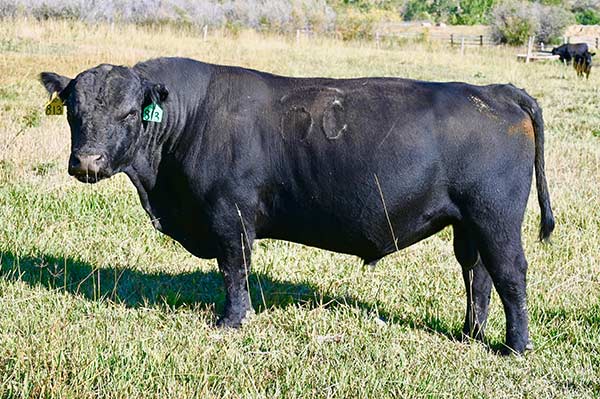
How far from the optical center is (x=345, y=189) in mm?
4594

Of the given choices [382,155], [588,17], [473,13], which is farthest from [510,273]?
[588,17]

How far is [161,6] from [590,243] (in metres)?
36.5

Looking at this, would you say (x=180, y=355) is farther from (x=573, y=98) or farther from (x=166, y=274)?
(x=573, y=98)

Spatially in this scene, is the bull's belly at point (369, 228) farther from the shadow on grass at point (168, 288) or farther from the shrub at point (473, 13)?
the shrub at point (473, 13)

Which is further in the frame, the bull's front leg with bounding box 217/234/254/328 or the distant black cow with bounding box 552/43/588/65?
the distant black cow with bounding box 552/43/588/65

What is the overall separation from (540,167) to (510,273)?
29.3 inches

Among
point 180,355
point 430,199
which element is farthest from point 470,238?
point 180,355

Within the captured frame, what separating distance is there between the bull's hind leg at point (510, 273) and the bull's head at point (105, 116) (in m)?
2.11

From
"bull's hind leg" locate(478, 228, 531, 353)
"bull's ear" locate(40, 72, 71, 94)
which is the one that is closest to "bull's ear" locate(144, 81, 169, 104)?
"bull's ear" locate(40, 72, 71, 94)

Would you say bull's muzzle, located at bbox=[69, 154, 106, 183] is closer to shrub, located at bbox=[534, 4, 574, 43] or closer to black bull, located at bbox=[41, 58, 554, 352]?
black bull, located at bbox=[41, 58, 554, 352]

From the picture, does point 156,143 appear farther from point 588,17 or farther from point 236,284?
point 588,17

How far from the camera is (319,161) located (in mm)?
4613

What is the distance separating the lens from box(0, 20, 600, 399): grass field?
12.8 ft

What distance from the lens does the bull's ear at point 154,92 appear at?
4.59m
